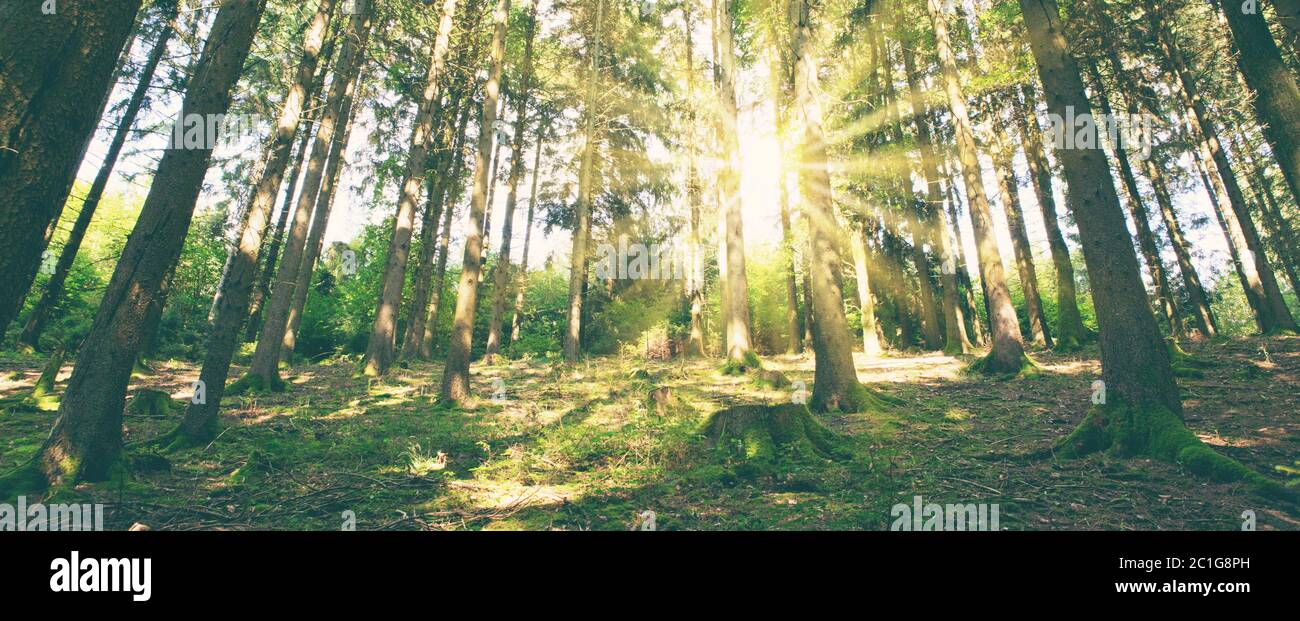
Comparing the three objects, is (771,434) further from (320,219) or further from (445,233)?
(445,233)

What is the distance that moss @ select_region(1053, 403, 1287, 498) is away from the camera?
4941 millimetres

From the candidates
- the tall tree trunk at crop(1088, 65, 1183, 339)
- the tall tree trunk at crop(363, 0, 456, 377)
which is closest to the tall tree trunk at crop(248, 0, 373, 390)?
the tall tree trunk at crop(363, 0, 456, 377)

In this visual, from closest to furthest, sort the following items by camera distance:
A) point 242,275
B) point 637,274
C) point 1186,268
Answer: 1. point 242,275
2. point 1186,268
3. point 637,274

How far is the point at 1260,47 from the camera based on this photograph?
22.3 ft

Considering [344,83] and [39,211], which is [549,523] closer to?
[39,211]

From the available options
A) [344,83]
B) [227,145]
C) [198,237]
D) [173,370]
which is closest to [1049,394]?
[344,83]

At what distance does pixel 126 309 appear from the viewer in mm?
5523

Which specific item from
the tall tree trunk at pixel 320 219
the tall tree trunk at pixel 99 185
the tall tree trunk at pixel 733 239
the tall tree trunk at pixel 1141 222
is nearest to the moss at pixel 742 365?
the tall tree trunk at pixel 733 239

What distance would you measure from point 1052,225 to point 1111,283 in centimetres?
1236

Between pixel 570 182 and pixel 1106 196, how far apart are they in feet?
63.5

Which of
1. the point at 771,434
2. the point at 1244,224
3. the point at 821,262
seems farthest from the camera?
the point at 1244,224

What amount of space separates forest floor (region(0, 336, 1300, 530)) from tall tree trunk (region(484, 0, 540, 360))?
9045mm

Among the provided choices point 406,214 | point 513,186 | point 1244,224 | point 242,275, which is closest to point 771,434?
point 242,275

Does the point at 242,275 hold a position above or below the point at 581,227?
below
